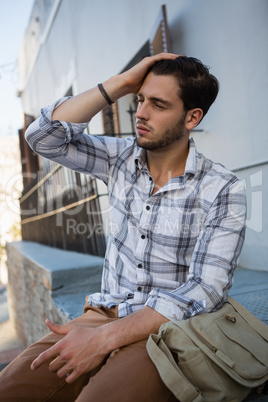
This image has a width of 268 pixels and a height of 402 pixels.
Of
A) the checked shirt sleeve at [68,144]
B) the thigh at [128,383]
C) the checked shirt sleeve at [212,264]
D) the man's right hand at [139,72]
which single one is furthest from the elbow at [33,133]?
the thigh at [128,383]

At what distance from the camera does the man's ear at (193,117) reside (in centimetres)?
205

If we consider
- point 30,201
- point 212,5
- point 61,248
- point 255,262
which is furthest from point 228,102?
point 30,201

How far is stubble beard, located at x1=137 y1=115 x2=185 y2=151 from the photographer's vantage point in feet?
6.28

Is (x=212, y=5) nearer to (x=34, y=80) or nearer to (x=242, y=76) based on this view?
(x=242, y=76)

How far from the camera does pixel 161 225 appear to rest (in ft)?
5.85

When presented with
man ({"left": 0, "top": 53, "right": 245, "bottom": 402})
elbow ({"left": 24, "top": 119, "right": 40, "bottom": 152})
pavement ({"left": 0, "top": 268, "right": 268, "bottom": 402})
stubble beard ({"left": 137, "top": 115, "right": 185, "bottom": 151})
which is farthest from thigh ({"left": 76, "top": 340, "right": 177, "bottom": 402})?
elbow ({"left": 24, "top": 119, "right": 40, "bottom": 152})

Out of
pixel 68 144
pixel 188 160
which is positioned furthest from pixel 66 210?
pixel 188 160

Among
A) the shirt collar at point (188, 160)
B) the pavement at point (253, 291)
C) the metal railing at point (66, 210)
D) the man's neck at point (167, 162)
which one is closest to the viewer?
the shirt collar at point (188, 160)

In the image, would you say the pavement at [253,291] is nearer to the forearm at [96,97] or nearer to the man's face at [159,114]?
the man's face at [159,114]

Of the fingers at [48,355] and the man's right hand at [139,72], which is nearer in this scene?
the fingers at [48,355]

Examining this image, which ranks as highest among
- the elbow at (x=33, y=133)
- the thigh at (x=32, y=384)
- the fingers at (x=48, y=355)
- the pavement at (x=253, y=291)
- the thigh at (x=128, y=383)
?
the elbow at (x=33, y=133)

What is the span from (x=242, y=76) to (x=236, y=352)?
3.17 meters

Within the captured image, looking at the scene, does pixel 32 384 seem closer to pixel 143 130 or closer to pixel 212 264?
pixel 212 264

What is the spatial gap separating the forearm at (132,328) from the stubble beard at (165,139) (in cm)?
72
